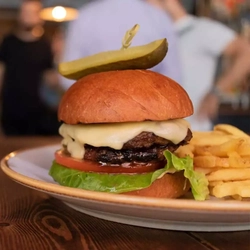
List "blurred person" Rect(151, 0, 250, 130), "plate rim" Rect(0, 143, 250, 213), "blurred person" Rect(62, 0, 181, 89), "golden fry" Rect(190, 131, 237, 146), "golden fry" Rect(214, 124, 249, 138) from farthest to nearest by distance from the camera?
"blurred person" Rect(151, 0, 250, 130) < "blurred person" Rect(62, 0, 181, 89) < "golden fry" Rect(214, 124, 249, 138) < "golden fry" Rect(190, 131, 237, 146) < "plate rim" Rect(0, 143, 250, 213)

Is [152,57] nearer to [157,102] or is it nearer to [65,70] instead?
[157,102]

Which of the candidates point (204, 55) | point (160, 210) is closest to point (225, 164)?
point (160, 210)

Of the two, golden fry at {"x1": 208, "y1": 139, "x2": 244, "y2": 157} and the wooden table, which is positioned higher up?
golden fry at {"x1": 208, "y1": 139, "x2": 244, "y2": 157}

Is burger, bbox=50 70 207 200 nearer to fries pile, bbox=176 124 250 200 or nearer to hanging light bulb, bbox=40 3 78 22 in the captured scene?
fries pile, bbox=176 124 250 200

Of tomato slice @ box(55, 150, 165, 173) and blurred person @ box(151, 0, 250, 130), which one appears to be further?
blurred person @ box(151, 0, 250, 130)

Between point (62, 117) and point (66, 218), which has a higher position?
point (62, 117)

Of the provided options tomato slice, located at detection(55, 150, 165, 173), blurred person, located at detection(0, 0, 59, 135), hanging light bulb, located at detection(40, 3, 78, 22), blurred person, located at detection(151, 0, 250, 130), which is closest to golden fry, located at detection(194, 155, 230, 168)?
tomato slice, located at detection(55, 150, 165, 173)

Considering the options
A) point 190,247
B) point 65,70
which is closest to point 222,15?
point 65,70
